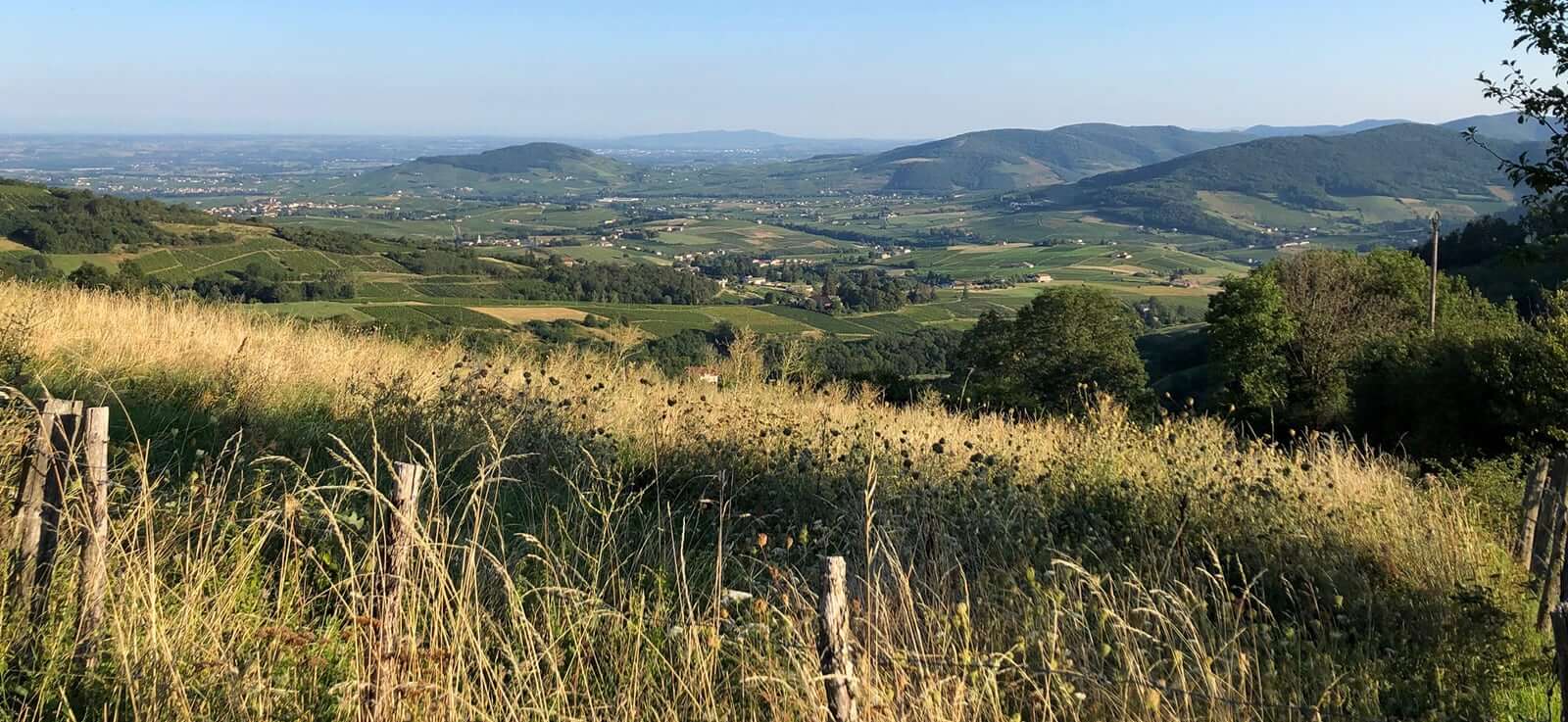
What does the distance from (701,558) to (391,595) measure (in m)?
2.17

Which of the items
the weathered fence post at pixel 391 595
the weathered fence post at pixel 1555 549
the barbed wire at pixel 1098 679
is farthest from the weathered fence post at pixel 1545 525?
the weathered fence post at pixel 391 595

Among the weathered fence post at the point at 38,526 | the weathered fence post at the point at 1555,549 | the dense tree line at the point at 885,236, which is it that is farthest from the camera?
the dense tree line at the point at 885,236

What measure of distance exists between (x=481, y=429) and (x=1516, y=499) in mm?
6896

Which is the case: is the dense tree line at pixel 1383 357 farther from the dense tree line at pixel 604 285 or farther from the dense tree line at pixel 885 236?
the dense tree line at pixel 885 236

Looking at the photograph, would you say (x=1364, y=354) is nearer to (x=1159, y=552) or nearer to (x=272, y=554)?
(x=1159, y=552)

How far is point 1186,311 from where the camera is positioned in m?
82.7

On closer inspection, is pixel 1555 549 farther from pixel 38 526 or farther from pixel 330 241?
pixel 330 241

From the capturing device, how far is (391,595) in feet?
8.43

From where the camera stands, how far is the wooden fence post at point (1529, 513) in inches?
198

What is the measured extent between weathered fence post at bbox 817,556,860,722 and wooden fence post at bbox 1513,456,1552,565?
4.45 m

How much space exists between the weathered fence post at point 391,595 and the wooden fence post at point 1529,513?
17.3 feet

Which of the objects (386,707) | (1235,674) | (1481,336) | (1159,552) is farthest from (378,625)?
(1481,336)

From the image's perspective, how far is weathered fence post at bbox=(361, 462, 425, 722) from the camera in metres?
2.43

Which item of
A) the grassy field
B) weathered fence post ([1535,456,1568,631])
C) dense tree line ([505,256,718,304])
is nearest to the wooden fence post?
the grassy field
